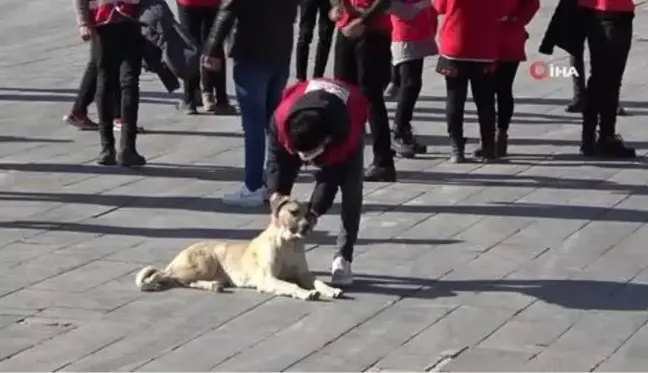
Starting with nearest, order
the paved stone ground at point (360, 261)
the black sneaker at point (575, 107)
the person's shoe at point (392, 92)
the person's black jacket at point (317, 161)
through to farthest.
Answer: the paved stone ground at point (360, 261)
the person's black jacket at point (317, 161)
the black sneaker at point (575, 107)
the person's shoe at point (392, 92)

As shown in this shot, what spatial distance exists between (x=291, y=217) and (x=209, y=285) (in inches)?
24.8

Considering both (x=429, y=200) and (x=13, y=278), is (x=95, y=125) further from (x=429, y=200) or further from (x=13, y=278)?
(x=13, y=278)

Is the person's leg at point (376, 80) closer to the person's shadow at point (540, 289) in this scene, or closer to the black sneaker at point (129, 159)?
the black sneaker at point (129, 159)

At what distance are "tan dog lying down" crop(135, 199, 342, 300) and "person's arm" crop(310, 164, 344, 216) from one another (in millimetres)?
216

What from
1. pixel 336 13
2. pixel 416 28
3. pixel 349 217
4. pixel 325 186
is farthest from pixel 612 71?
pixel 325 186

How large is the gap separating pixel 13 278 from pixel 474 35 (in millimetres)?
3978

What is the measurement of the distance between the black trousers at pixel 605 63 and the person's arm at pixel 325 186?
12.3 ft

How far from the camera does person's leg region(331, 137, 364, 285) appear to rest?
25.6 ft

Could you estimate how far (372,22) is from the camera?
9.89 metres

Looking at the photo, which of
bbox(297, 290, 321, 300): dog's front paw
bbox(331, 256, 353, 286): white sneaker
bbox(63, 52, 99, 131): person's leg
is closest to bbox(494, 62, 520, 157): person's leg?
bbox(63, 52, 99, 131): person's leg

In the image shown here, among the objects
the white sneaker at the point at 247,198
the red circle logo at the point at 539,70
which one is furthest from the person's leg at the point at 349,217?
the red circle logo at the point at 539,70

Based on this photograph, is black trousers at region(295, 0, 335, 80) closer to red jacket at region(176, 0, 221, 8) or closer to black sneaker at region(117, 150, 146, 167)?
red jacket at region(176, 0, 221, 8)

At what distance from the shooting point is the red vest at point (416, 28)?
1094cm

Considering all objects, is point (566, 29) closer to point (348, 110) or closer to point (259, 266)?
point (348, 110)
